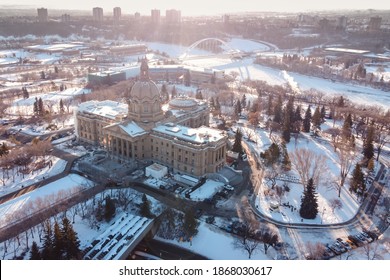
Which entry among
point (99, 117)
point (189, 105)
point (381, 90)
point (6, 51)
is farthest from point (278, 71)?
point (6, 51)

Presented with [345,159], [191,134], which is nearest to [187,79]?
[191,134]

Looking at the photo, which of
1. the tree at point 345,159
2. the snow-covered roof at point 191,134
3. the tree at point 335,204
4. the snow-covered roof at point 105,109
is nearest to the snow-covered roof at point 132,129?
the snow-covered roof at point 191,134

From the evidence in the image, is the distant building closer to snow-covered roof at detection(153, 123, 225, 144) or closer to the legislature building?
the legislature building

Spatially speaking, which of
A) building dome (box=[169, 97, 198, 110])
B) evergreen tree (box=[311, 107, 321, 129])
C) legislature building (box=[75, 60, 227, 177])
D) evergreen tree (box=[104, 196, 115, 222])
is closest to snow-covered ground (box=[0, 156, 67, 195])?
legislature building (box=[75, 60, 227, 177])

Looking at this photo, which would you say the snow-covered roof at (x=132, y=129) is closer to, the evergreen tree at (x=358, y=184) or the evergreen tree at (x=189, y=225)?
the evergreen tree at (x=189, y=225)

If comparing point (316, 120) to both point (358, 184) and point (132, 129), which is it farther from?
point (132, 129)

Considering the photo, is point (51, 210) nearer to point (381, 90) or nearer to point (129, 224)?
point (129, 224)
